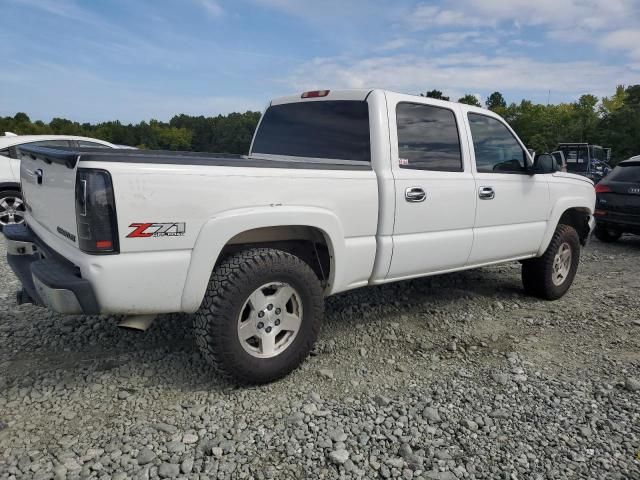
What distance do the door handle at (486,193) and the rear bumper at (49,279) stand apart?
9.73ft

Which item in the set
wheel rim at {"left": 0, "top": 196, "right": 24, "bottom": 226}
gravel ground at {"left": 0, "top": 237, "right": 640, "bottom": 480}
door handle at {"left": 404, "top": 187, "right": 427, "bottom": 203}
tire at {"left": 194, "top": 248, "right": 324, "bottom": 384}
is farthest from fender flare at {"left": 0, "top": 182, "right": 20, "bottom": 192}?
door handle at {"left": 404, "top": 187, "right": 427, "bottom": 203}

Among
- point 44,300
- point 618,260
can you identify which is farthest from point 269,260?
point 618,260

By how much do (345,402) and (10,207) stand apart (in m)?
7.03

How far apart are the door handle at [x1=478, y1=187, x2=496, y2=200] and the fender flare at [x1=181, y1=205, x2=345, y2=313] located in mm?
1724

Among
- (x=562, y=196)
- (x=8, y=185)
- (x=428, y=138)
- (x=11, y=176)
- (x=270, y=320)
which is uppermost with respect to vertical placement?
(x=428, y=138)

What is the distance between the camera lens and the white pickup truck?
2389 mm

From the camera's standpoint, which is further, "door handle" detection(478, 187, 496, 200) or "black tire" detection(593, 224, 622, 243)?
"black tire" detection(593, 224, 622, 243)

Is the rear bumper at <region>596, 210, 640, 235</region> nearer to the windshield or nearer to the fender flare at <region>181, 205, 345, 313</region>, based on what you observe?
the fender flare at <region>181, 205, 345, 313</region>

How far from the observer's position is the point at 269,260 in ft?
9.25

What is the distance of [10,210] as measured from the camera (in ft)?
24.8

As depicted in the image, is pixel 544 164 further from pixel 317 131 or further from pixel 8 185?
pixel 8 185

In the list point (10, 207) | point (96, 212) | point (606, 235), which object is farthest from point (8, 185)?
point (606, 235)

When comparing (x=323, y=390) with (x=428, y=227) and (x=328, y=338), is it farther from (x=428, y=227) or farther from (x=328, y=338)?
(x=428, y=227)

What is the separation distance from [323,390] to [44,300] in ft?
5.38
